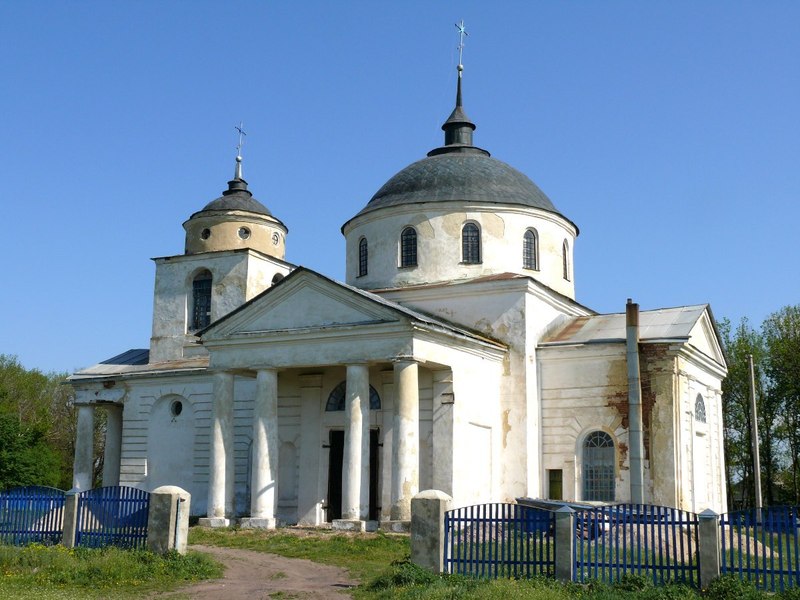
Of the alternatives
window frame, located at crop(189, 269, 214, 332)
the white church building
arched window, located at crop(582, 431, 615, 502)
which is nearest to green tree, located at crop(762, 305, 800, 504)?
the white church building

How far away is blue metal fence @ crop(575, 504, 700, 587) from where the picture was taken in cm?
1330

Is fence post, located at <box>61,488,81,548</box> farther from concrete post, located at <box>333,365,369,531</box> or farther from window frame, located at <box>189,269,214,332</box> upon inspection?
window frame, located at <box>189,269,214,332</box>

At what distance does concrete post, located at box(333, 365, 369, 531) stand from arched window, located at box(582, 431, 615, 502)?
226 inches

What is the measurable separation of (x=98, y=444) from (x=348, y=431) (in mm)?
31668

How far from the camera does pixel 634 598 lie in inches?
487

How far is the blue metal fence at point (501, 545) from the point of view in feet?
45.6

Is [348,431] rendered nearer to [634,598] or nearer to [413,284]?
[413,284]

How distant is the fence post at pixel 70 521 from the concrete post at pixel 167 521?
6.07ft

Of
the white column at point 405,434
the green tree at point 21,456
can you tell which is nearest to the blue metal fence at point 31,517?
the white column at point 405,434

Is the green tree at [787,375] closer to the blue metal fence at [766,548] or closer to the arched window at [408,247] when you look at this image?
the arched window at [408,247]

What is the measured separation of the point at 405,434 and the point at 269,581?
6445mm

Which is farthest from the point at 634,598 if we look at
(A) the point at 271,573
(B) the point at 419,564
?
(A) the point at 271,573

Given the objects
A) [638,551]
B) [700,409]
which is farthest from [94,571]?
[700,409]

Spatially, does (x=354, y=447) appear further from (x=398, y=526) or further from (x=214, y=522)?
(x=214, y=522)
